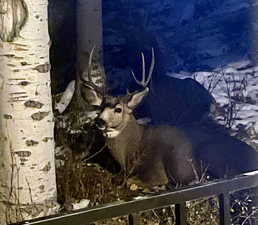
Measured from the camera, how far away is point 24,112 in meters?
2.87

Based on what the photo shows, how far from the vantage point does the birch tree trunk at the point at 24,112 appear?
2811 millimetres

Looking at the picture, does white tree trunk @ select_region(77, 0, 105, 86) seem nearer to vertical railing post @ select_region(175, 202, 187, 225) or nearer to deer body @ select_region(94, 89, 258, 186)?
deer body @ select_region(94, 89, 258, 186)

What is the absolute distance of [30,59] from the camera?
284 cm

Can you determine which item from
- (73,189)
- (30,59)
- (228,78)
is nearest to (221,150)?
(73,189)

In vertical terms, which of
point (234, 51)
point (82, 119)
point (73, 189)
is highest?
point (234, 51)

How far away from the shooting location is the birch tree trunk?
281 centimetres

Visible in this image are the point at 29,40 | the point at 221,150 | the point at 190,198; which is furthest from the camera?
the point at 221,150

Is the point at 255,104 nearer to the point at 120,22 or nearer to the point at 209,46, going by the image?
the point at 209,46

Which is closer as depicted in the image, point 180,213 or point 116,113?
point 180,213

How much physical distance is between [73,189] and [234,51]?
3.35 meters

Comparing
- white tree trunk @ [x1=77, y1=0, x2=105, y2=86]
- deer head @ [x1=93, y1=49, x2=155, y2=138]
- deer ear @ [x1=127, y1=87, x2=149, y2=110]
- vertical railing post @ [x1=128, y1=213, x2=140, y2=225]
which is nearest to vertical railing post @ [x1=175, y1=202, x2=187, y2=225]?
vertical railing post @ [x1=128, y1=213, x2=140, y2=225]

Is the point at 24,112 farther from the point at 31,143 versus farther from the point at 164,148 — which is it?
the point at 164,148

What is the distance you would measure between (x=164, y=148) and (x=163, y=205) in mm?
2653

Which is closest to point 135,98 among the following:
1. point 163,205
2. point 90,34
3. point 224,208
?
point 90,34
